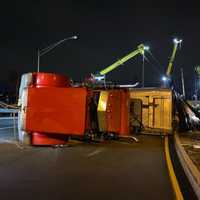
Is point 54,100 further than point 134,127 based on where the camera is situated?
No

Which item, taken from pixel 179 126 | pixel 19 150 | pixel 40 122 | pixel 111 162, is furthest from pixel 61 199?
pixel 179 126

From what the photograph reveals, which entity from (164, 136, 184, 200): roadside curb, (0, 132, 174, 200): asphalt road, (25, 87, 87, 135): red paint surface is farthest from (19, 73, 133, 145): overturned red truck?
(164, 136, 184, 200): roadside curb

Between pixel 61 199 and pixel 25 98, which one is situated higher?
pixel 25 98

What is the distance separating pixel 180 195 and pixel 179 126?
18.2 metres

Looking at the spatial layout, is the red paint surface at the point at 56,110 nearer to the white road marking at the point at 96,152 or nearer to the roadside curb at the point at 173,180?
the white road marking at the point at 96,152

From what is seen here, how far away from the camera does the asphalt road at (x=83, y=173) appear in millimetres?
7535

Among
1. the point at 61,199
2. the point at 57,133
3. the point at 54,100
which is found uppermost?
the point at 54,100

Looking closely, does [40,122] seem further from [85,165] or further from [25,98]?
[85,165]

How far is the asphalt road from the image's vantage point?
24.7 ft

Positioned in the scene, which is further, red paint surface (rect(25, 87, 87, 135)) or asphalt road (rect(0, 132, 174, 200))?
red paint surface (rect(25, 87, 87, 135))

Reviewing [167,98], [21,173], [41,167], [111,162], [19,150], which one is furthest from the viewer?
[167,98]

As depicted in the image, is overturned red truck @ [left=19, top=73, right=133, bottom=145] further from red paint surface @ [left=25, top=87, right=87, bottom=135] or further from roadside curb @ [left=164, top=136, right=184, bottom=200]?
roadside curb @ [left=164, top=136, right=184, bottom=200]

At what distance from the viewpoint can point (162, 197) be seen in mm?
7293

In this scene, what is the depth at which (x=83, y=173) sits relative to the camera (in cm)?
966
